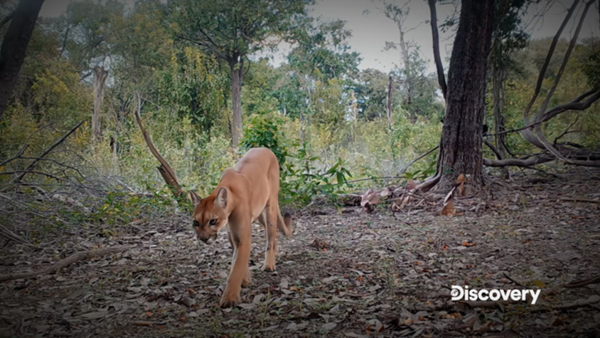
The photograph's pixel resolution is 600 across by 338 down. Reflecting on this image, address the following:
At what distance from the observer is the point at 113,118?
1504 centimetres

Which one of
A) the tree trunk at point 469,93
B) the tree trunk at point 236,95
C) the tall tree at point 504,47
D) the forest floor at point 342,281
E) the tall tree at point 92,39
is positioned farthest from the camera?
the tree trunk at point 236,95

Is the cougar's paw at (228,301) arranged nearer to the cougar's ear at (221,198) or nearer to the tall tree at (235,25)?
the cougar's ear at (221,198)

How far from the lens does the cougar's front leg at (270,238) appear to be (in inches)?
152

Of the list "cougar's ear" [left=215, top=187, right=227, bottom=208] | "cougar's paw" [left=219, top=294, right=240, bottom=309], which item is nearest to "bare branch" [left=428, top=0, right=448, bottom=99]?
"cougar's ear" [left=215, top=187, right=227, bottom=208]

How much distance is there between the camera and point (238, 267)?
10.4 feet

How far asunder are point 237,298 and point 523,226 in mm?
3441

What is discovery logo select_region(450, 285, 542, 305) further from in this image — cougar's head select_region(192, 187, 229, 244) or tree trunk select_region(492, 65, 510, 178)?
tree trunk select_region(492, 65, 510, 178)

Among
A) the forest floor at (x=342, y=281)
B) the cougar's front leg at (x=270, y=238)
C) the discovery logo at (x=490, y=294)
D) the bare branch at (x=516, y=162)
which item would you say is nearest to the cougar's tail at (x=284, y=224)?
the forest floor at (x=342, y=281)

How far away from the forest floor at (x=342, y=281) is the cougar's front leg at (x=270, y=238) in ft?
0.38

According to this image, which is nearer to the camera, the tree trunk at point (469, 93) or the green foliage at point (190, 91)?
the tree trunk at point (469, 93)

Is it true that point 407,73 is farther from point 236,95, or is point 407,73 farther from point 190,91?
point 190,91

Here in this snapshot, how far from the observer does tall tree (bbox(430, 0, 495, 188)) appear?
255 inches

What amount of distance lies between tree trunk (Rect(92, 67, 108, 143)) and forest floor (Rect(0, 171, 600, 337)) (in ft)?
29.4

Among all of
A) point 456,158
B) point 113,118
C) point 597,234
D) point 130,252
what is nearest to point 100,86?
point 113,118
